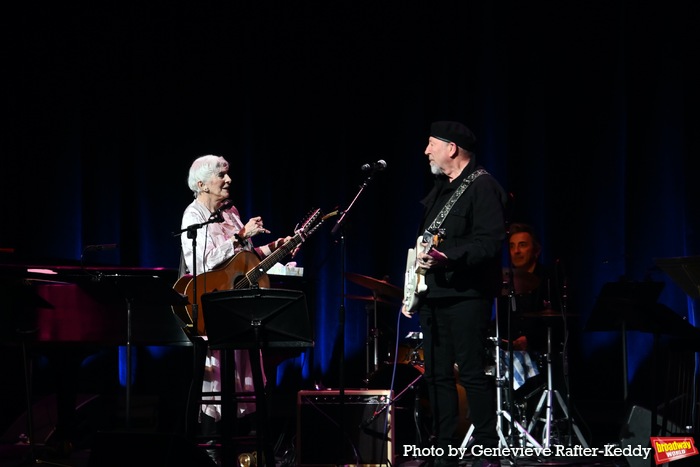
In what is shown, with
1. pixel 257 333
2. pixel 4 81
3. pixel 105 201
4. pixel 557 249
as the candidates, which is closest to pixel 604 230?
pixel 557 249

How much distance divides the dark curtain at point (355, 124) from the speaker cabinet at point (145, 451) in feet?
12.8

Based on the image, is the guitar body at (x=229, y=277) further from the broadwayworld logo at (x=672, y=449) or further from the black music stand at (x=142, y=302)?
the broadwayworld logo at (x=672, y=449)

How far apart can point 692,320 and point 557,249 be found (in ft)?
4.00

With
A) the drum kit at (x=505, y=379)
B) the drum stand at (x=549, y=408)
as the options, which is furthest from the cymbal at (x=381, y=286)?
the drum stand at (x=549, y=408)

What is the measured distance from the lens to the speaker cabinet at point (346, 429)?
5.10 m

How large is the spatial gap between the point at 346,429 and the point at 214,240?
62.6 inches

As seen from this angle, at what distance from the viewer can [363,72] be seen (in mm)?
7539

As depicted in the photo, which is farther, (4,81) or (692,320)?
(4,81)

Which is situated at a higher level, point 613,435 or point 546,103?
A: point 546,103

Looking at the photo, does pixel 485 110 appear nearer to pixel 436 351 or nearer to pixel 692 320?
pixel 692 320

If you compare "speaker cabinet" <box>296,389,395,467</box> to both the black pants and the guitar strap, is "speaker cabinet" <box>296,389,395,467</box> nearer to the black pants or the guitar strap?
the black pants

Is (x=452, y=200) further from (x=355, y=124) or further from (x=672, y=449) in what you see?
(x=355, y=124)

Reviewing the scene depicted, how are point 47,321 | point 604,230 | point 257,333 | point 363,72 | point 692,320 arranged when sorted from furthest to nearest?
1. point 363,72
2. point 604,230
3. point 692,320
4. point 47,321
5. point 257,333

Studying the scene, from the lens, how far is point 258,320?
14.0ft
